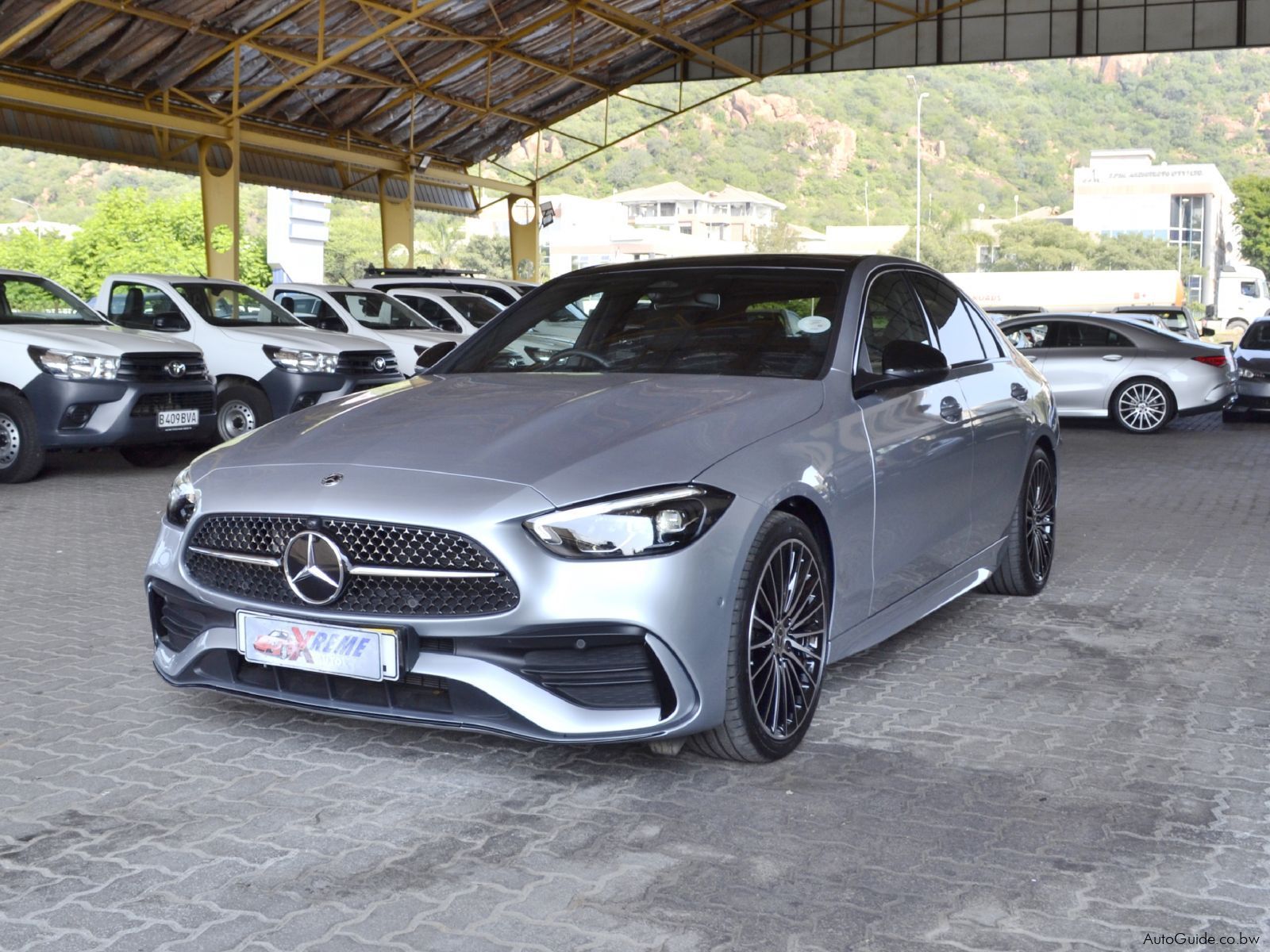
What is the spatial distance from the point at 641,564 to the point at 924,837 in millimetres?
1010

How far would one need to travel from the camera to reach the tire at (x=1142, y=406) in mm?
17344

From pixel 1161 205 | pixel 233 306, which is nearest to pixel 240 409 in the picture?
pixel 233 306

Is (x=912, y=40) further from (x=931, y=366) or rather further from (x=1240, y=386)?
(x=931, y=366)

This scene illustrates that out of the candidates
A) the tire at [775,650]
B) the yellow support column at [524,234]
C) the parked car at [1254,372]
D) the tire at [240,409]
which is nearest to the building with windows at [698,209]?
the yellow support column at [524,234]

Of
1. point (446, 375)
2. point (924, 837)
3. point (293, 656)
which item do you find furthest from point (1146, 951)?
point (446, 375)

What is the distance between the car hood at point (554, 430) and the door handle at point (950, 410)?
94 cm

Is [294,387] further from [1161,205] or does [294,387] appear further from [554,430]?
[1161,205]

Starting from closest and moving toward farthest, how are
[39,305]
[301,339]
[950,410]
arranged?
1. [950,410]
2. [39,305]
3. [301,339]

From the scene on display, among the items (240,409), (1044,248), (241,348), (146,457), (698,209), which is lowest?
(146,457)

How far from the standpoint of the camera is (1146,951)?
3.02 metres

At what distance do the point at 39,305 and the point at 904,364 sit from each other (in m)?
9.58

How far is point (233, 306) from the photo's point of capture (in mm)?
14578

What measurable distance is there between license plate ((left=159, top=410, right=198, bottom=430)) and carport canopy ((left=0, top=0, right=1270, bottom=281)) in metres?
9.27

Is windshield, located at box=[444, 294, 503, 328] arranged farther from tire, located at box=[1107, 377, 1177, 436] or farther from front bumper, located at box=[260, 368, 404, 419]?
tire, located at box=[1107, 377, 1177, 436]
